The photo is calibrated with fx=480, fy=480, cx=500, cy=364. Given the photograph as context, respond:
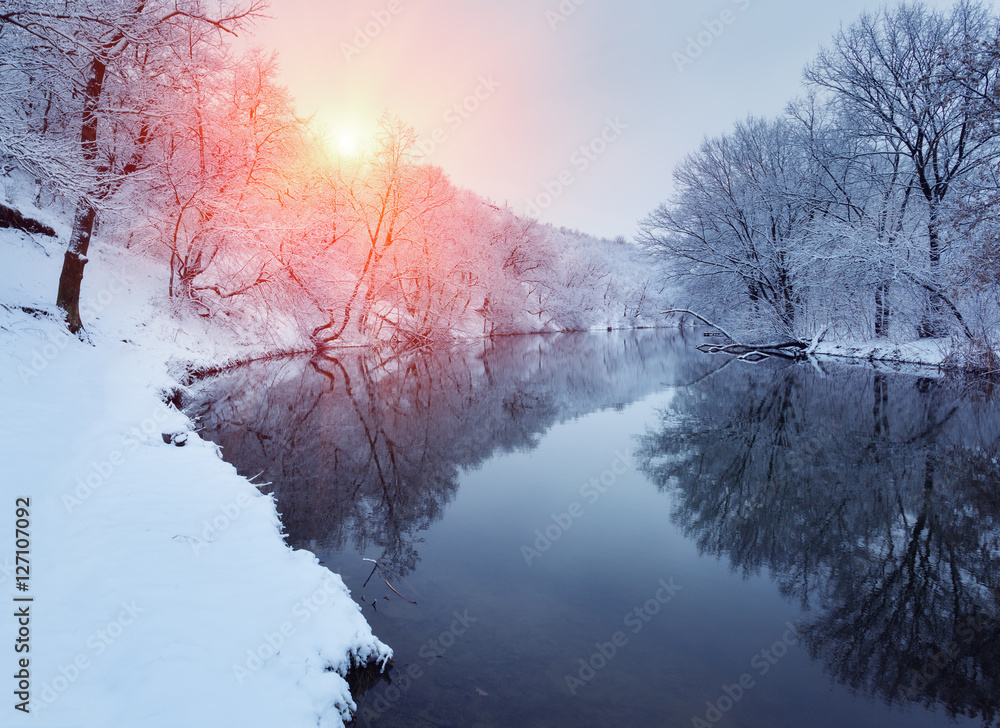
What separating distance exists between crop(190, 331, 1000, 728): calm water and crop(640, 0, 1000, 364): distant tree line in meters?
6.27

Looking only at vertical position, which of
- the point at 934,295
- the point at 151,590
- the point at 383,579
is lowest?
the point at 383,579

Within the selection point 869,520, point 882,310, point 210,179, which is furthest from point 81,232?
point 882,310

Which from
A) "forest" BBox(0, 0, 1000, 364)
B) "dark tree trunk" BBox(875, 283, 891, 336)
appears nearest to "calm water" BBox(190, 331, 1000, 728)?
"forest" BBox(0, 0, 1000, 364)

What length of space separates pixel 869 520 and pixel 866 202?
22476 millimetres

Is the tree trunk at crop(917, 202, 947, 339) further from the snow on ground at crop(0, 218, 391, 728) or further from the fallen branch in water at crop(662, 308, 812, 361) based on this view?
the snow on ground at crop(0, 218, 391, 728)

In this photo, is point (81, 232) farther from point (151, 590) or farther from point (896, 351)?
point (896, 351)

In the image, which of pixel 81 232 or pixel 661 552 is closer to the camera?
pixel 661 552

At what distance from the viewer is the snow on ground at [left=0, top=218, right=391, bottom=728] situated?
110 inches

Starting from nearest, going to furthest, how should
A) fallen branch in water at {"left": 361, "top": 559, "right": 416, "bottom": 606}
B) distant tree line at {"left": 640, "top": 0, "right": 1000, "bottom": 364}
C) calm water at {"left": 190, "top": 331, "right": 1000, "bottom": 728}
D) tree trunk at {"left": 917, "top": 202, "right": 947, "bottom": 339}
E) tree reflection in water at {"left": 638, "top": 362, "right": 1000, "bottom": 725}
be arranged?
calm water at {"left": 190, "top": 331, "right": 1000, "bottom": 728} → tree reflection in water at {"left": 638, "top": 362, "right": 1000, "bottom": 725} → fallen branch in water at {"left": 361, "top": 559, "right": 416, "bottom": 606} → distant tree line at {"left": 640, "top": 0, "right": 1000, "bottom": 364} → tree trunk at {"left": 917, "top": 202, "right": 947, "bottom": 339}

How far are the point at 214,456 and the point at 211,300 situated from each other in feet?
51.8

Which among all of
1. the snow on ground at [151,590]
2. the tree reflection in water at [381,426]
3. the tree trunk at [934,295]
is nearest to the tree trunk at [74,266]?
the tree reflection in water at [381,426]

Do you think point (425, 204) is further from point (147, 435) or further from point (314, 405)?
point (147, 435)

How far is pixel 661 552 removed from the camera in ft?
19.7

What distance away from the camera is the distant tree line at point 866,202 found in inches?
581
